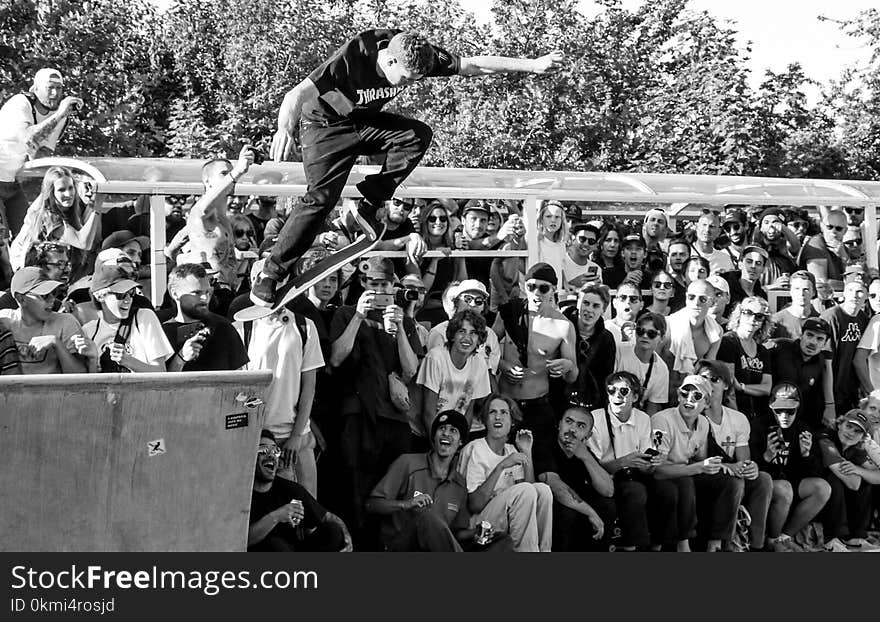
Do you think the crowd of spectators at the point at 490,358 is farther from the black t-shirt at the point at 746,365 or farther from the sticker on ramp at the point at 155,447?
the sticker on ramp at the point at 155,447

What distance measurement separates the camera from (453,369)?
290 inches

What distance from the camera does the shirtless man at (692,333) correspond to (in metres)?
8.20

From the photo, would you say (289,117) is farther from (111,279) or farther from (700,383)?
(700,383)

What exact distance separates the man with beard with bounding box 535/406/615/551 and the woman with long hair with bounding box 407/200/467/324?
1.19 metres

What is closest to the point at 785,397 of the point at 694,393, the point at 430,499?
the point at 694,393

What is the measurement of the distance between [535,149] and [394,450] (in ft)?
39.3

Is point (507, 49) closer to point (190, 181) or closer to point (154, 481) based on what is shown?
point (190, 181)

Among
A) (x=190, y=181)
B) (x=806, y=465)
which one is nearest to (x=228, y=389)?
(x=190, y=181)

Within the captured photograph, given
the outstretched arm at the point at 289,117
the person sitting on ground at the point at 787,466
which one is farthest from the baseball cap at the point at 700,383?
the outstretched arm at the point at 289,117

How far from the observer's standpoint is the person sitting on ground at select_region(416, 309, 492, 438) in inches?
289

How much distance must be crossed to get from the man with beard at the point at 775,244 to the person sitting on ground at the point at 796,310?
0.47 m

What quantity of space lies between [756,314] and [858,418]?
44.1 inches

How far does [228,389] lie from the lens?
5.19 metres

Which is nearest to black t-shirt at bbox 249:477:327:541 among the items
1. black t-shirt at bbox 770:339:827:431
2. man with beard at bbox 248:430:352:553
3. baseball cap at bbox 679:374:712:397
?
man with beard at bbox 248:430:352:553
